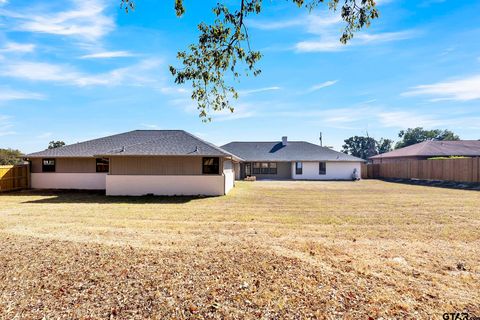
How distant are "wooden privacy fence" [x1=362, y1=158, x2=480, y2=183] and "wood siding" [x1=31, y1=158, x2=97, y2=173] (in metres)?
30.6

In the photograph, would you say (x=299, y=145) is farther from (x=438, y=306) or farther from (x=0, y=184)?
(x=438, y=306)

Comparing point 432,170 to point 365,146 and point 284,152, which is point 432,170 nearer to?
point 284,152

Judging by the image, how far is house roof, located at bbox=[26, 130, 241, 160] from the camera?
18.0m

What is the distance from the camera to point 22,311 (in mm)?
4070

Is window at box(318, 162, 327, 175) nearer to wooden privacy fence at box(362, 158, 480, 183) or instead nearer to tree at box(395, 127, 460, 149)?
wooden privacy fence at box(362, 158, 480, 183)

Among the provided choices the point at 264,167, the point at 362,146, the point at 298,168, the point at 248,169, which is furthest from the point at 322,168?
the point at 362,146

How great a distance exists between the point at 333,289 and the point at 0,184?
2324 centimetres

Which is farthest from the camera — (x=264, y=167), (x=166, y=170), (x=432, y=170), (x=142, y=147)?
(x=264, y=167)

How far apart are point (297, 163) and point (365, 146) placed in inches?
2248

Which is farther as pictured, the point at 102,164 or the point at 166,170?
the point at 102,164

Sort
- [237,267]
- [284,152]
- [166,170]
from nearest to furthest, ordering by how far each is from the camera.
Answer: [237,267] < [166,170] < [284,152]

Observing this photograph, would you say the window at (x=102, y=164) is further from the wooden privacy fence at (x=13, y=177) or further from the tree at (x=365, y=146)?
the tree at (x=365, y=146)

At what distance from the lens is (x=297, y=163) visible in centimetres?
3544

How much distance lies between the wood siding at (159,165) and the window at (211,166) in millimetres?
360
